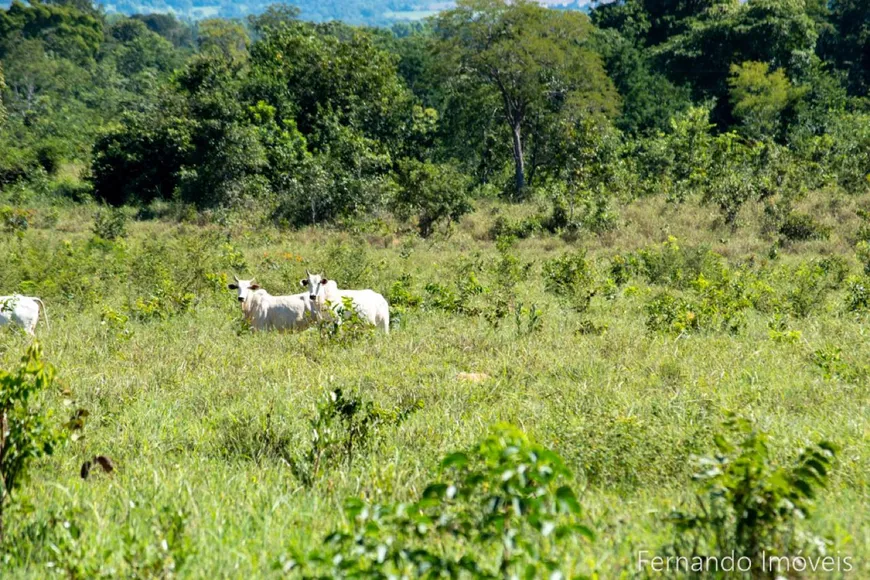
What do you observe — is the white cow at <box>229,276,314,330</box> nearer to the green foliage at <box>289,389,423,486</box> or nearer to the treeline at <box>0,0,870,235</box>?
the green foliage at <box>289,389,423,486</box>

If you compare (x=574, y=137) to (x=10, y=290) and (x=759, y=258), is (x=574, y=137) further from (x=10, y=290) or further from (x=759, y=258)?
(x=10, y=290)

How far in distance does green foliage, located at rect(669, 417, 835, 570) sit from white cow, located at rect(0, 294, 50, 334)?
6951mm

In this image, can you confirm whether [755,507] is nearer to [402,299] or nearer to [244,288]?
[402,299]

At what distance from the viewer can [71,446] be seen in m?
4.82

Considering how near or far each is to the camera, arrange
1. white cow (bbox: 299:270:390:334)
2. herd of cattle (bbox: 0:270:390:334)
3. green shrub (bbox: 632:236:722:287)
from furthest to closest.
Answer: green shrub (bbox: 632:236:722:287), herd of cattle (bbox: 0:270:390:334), white cow (bbox: 299:270:390:334)

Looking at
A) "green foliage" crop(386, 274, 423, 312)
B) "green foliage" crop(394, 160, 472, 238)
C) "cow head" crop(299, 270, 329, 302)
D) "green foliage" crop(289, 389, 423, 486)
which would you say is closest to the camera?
"green foliage" crop(289, 389, 423, 486)

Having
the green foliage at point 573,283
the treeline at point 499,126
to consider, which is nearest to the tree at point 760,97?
the treeline at point 499,126

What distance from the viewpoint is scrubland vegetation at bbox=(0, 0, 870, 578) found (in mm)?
3184

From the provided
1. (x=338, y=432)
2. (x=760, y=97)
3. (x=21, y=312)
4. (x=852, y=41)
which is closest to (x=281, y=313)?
(x=21, y=312)

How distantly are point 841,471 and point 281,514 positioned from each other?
8.71ft

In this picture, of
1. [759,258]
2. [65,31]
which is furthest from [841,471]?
[65,31]

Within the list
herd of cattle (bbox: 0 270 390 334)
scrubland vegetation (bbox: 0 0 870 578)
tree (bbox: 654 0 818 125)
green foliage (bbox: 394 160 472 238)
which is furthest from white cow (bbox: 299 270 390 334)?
tree (bbox: 654 0 818 125)

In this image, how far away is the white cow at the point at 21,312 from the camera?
8.15 m

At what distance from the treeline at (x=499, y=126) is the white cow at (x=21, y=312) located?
10.4 metres
